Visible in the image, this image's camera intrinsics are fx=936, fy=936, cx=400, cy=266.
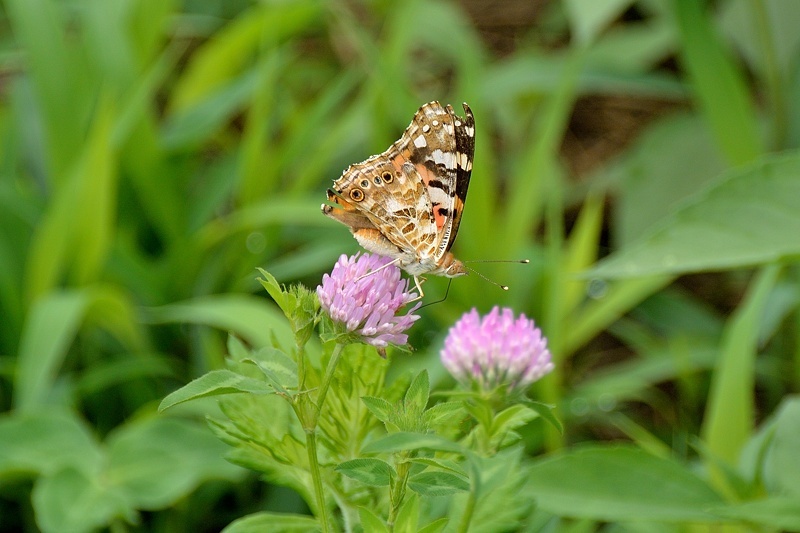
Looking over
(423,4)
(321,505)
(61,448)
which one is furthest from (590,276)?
(423,4)

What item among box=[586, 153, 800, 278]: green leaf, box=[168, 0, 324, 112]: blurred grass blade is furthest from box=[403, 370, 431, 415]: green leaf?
box=[168, 0, 324, 112]: blurred grass blade

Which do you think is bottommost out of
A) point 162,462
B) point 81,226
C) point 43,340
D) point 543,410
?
point 162,462

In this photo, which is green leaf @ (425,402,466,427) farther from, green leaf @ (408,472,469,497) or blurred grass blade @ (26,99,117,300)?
blurred grass blade @ (26,99,117,300)

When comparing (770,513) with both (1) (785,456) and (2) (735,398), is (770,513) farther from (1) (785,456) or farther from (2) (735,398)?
(2) (735,398)

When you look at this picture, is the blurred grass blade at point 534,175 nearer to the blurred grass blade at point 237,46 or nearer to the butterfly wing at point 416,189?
the blurred grass blade at point 237,46

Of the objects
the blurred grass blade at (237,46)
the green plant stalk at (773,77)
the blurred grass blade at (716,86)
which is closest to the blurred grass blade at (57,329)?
the blurred grass blade at (237,46)

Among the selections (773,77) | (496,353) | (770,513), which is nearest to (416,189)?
(496,353)

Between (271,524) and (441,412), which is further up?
(441,412)
